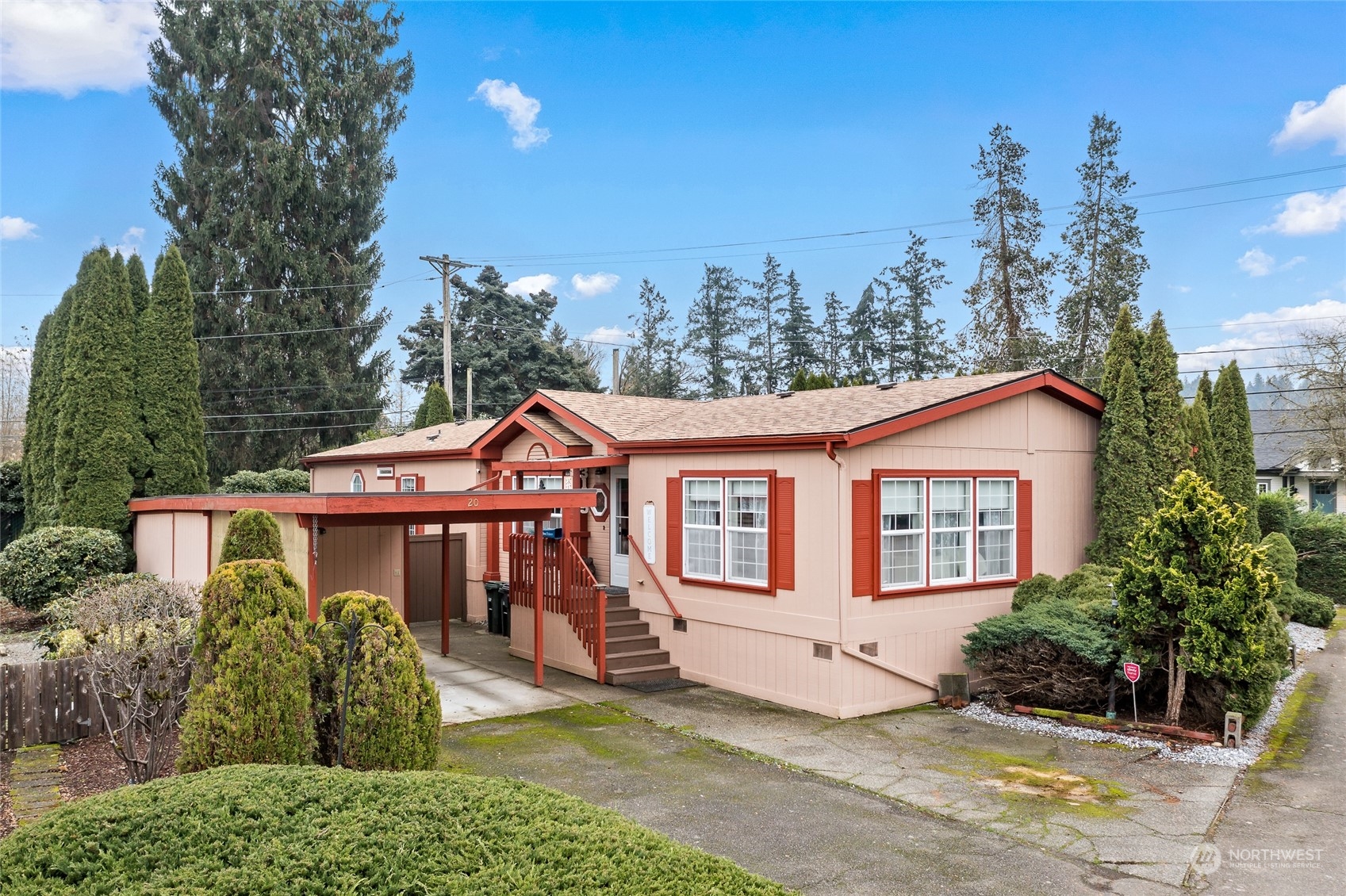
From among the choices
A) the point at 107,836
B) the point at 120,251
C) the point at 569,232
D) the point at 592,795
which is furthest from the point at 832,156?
the point at 107,836

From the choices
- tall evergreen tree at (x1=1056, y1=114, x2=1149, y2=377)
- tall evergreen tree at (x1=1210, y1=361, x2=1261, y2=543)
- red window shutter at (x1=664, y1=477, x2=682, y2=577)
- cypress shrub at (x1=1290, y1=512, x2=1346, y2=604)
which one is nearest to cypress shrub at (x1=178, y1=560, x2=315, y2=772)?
red window shutter at (x1=664, y1=477, x2=682, y2=577)

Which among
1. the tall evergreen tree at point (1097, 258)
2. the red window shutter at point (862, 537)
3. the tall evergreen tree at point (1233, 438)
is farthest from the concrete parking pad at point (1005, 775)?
the tall evergreen tree at point (1097, 258)

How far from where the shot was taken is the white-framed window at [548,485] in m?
14.8

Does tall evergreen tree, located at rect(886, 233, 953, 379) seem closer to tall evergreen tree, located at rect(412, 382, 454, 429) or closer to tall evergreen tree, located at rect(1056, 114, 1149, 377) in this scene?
tall evergreen tree, located at rect(1056, 114, 1149, 377)

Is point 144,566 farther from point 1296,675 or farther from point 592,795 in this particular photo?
point 1296,675

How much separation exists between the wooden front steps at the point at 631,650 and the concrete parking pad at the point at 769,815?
1893 mm

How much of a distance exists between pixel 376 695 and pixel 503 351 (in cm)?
3250

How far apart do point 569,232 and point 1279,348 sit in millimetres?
31568

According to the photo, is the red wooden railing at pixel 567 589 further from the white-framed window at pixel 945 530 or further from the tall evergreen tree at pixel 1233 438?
the tall evergreen tree at pixel 1233 438

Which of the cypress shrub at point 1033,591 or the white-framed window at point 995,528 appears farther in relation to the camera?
the white-framed window at point 995,528

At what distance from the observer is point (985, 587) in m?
11.4

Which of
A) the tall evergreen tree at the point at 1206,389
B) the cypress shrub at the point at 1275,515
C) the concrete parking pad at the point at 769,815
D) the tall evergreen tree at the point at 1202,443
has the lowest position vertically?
the concrete parking pad at the point at 769,815

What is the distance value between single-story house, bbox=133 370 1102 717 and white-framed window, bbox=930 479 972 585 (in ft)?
0.10

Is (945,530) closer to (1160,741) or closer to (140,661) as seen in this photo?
(1160,741)
